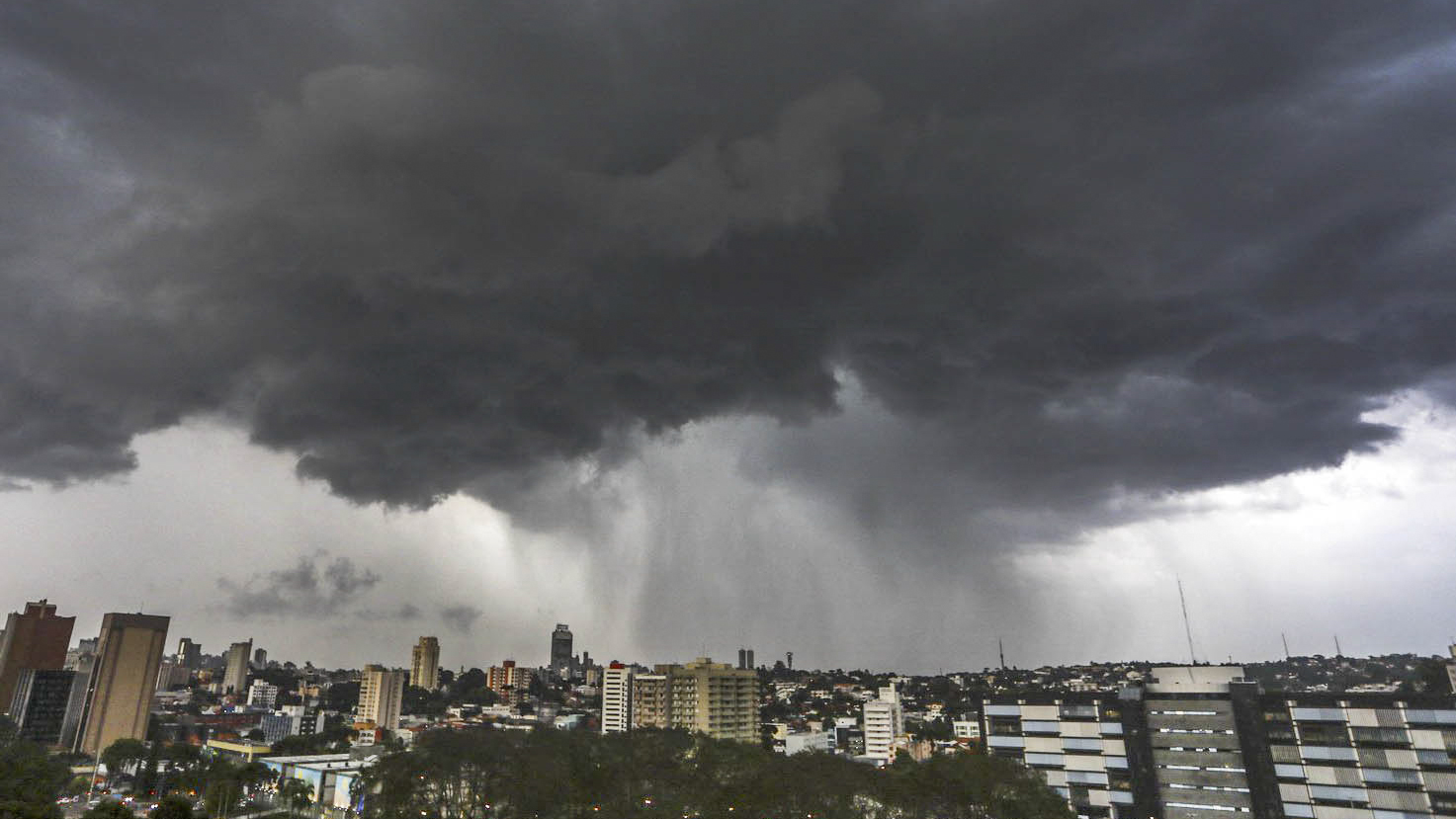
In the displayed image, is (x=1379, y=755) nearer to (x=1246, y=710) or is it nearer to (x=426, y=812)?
(x=1246, y=710)

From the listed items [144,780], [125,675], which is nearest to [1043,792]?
[144,780]

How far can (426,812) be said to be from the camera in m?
73.9

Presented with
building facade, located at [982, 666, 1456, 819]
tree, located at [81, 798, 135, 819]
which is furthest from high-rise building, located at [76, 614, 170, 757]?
building facade, located at [982, 666, 1456, 819]

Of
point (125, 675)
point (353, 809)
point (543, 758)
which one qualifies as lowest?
point (353, 809)

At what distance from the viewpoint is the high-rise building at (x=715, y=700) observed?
170 meters

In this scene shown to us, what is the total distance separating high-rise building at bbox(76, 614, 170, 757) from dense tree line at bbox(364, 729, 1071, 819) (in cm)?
16383

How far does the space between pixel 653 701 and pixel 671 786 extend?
10725 centimetres

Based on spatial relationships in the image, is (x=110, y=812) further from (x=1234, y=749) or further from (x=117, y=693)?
(x=117, y=693)

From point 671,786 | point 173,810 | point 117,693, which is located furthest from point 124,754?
point 671,786

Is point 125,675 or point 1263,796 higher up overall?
point 125,675

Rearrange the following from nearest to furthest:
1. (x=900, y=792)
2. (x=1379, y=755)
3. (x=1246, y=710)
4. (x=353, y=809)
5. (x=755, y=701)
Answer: (x=900, y=792) → (x=1379, y=755) → (x=1246, y=710) → (x=353, y=809) → (x=755, y=701)

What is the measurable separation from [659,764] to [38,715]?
21030 cm

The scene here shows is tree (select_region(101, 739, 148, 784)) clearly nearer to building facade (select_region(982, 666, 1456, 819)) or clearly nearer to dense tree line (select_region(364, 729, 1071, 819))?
dense tree line (select_region(364, 729, 1071, 819))

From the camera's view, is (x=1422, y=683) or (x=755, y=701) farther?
(x=755, y=701)
